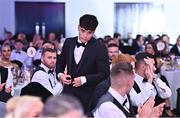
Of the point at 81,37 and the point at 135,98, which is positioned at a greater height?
the point at 81,37

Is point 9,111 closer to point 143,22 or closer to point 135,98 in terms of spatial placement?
point 135,98

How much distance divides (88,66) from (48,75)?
80 cm

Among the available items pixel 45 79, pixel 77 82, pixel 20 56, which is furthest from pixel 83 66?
pixel 20 56

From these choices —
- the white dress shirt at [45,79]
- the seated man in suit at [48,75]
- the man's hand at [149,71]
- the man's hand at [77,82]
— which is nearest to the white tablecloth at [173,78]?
the seated man in suit at [48,75]

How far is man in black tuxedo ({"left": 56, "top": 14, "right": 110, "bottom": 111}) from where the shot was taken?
3791mm

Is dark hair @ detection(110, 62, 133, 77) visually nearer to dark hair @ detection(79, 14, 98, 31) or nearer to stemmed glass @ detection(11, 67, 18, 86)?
dark hair @ detection(79, 14, 98, 31)

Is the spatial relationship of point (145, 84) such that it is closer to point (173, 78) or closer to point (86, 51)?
point (86, 51)

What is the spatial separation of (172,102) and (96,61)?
3.36 m

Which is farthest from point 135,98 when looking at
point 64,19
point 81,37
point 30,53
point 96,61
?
point 64,19

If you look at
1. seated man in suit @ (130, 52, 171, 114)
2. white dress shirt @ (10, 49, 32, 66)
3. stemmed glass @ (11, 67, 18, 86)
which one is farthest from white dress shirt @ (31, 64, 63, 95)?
white dress shirt @ (10, 49, 32, 66)

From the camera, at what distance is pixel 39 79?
442cm

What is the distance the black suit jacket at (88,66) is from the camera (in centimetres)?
381

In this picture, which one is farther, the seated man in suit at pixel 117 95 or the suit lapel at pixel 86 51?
the suit lapel at pixel 86 51

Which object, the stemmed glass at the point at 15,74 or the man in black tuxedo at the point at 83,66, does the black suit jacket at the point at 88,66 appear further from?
the stemmed glass at the point at 15,74
